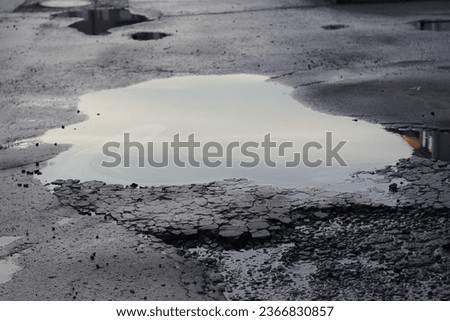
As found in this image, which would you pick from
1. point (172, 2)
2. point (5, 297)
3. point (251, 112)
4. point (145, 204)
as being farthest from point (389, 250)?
point (172, 2)

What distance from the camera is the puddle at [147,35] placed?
13648 mm

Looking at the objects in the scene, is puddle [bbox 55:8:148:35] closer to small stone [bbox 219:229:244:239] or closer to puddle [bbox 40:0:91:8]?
puddle [bbox 40:0:91:8]

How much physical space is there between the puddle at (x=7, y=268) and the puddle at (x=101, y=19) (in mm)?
8468

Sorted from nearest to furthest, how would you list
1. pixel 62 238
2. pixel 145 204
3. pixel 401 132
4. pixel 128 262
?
1. pixel 128 262
2. pixel 62 238
3. pixel 145 204
4. pixel 401 132

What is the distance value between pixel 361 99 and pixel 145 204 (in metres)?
3.78

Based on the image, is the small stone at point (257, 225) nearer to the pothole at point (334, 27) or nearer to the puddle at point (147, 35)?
the puddle at point (147, 35)

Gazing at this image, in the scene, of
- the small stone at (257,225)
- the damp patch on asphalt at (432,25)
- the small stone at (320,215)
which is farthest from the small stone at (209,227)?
the damp patch on asphalt at (432,25)

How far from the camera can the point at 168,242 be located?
638 cm

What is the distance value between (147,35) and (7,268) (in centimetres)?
830

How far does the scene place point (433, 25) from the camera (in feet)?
46.3

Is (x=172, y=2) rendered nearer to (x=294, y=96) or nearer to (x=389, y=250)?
(x=294, y=96)

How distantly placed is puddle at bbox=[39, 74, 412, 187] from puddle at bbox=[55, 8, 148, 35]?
3916 millimetres

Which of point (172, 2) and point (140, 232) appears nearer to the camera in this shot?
point (140, 232)

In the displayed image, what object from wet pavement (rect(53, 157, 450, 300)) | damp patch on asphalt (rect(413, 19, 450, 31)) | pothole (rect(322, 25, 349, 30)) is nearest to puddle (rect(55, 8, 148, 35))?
pothole (rect(322, 25, 349, 30))
